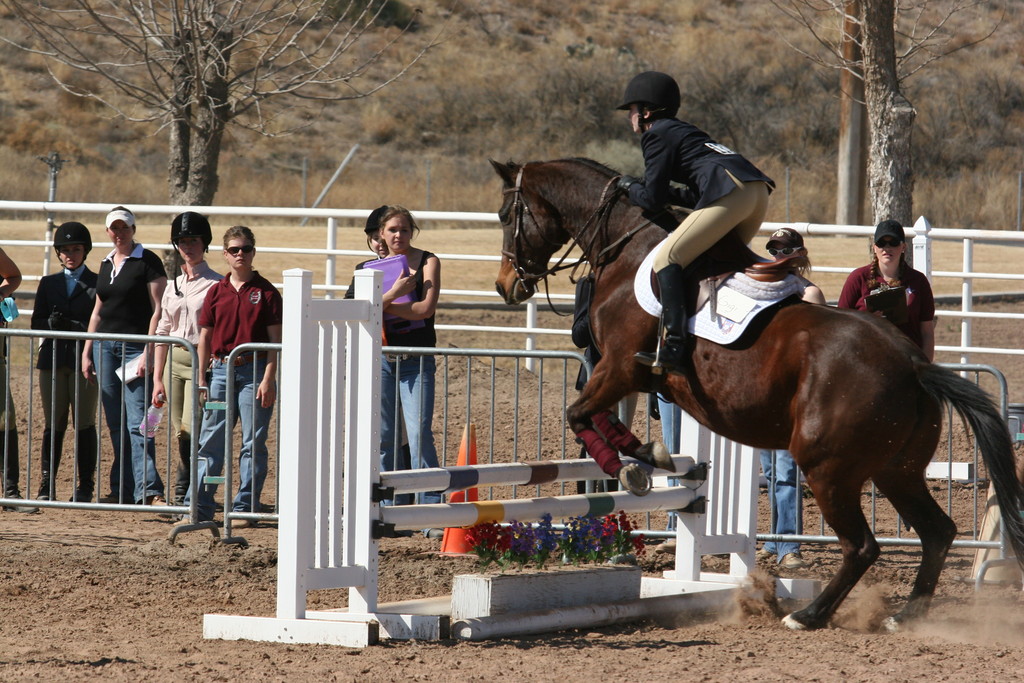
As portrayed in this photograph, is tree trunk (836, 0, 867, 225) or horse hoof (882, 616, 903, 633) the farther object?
tree trunk (836, 0, 867, 225)

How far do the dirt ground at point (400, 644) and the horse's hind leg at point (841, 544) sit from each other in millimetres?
105

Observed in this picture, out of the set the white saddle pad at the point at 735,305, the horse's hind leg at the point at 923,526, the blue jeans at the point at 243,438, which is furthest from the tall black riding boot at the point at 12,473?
the horse's hind leg at the point at 923,526

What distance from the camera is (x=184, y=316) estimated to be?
8.58 meters

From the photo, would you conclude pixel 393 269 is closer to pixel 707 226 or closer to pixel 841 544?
pixel 707 226

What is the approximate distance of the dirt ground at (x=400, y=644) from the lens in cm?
509

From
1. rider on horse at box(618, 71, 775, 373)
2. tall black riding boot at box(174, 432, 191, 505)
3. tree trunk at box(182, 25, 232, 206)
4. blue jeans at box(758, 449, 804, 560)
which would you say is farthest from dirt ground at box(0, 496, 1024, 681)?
tree trunk at box(182, 25, 232, 206)

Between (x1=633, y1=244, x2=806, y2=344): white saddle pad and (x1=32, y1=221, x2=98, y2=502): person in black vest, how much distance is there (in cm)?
436

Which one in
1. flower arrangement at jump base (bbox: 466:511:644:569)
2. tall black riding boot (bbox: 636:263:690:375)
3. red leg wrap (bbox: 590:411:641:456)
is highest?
tall black riding boot (bbox: 636:263:690:375)

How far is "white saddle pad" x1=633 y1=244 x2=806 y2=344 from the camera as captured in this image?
19.1 feet

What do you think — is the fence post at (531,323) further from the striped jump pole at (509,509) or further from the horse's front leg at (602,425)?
the horse's front leg at (602,425)

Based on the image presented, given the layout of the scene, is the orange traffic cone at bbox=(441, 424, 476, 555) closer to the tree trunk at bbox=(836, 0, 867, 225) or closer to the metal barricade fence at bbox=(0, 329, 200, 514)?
the metal barricade fence at bbox=(0, 329, 200, 514)

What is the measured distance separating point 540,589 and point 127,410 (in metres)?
3.82

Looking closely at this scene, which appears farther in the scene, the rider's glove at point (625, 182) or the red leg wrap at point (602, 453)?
the rider's glove at point (625, 182)

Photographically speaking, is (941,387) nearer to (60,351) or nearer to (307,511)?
(307,511)
